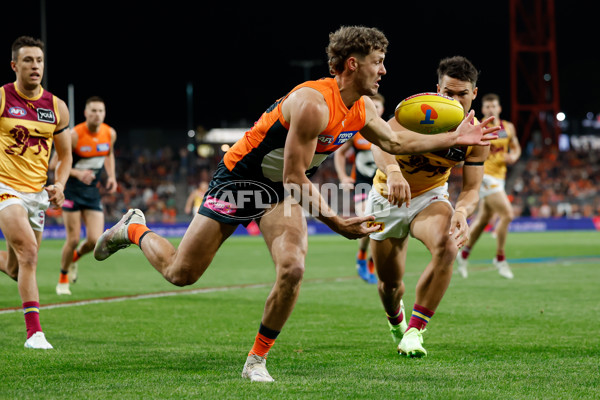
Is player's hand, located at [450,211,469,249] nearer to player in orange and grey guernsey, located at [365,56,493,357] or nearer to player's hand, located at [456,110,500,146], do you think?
player in orange and grey guernsey, located at [365,56,493,357]

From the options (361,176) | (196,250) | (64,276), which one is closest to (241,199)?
(196,250)

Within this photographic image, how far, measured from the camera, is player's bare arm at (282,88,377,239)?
15.8 ft

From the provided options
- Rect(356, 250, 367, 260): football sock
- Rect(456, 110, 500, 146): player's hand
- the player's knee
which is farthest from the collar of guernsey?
Rect(356, 250, 367, 260): football sock

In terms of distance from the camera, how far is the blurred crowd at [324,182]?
1422 inches

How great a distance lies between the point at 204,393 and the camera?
4.58 meters

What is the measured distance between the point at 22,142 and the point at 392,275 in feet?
11.8

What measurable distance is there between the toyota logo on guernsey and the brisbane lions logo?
242cm

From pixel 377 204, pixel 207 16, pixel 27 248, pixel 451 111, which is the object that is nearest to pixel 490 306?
pixel 377 204

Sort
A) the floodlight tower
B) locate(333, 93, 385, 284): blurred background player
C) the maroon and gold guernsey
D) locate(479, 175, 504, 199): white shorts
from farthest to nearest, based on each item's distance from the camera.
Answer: the floodlight tower < locate(479, 175, 504, 199): white shorts < locate(333, 93, 385, 284): blurred background player < the maroon and gold guernsey

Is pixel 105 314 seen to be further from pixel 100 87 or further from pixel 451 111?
pixel 100 87

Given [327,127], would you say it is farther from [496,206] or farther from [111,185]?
[496,206]

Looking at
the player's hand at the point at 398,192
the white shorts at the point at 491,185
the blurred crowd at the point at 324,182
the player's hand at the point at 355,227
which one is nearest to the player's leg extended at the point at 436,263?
the player's hand at the point at 398,192

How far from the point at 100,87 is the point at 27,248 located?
42877mm

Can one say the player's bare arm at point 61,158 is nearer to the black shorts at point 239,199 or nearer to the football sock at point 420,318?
the black shorts at point 239,199
